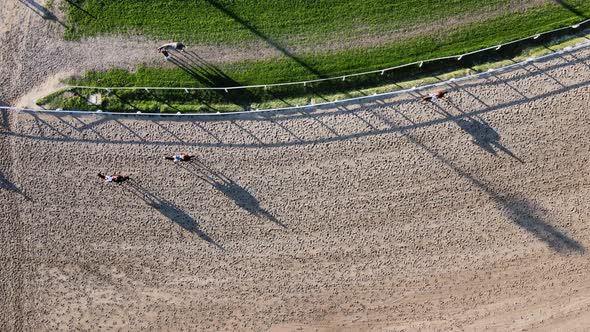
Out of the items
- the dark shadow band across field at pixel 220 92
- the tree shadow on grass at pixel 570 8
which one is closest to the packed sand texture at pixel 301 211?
the dark shadow band across field at pixel 220 92

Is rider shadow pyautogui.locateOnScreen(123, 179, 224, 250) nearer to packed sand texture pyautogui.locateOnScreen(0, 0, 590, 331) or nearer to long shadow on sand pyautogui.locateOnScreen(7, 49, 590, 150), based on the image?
packed sand texture pyautogui.locateOnScreen(0, 0, 590, 331)

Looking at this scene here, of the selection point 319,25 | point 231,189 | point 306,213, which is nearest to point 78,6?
point 231,189

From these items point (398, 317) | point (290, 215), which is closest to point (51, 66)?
point (290, 215)

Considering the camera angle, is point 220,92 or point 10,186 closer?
point 220,92

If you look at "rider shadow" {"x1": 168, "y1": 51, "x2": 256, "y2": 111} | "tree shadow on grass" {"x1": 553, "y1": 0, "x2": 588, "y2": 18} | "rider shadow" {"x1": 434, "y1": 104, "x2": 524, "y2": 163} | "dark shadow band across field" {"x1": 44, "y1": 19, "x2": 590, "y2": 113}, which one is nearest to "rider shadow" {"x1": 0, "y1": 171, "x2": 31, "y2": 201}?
"dark shadow band across field" {"x1": 44, "y1": 19, "x2": 590, "y2": 113}

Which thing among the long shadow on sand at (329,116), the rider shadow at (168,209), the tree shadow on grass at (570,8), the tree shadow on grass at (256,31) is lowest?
the rider shadow at (168,209)

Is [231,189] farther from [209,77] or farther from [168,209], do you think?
[209,77]

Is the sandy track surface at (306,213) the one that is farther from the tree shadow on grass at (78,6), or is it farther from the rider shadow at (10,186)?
the tree shadow on grass at (78,6)
